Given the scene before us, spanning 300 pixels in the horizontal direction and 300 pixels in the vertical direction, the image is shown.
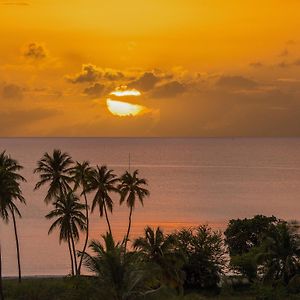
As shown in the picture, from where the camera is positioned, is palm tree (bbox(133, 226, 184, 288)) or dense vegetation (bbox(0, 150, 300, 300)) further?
palm tree (bbox(133, 226, 184, 288))

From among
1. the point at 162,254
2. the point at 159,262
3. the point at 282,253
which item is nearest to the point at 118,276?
the point at 159,262

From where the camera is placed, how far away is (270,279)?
178 ft

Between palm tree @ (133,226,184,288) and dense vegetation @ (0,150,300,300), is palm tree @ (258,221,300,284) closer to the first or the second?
dense vegetation @ (0,150,300,300)

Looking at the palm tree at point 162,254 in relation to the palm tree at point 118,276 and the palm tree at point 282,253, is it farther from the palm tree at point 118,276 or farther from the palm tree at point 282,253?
the palm tree at point 118,276

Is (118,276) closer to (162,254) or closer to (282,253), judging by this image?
(162,254)

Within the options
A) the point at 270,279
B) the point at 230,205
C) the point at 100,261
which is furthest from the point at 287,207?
the point at 100,261

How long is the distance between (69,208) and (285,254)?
994 inches

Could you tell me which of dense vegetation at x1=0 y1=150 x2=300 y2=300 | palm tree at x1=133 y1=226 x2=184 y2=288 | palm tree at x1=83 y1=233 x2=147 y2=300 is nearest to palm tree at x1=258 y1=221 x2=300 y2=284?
dense vegetation at x1=0 y1=150 x2=300 y2=300

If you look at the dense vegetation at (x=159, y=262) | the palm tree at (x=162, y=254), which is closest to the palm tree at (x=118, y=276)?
the dense vegetation at (x=159, y=262)

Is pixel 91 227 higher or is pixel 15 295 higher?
pixel 91 227

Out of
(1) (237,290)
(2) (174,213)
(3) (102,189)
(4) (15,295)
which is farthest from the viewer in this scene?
(2) (174,213)

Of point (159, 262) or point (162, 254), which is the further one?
point (162, 254)

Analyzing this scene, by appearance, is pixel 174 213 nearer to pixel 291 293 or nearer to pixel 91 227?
pixel 91 227

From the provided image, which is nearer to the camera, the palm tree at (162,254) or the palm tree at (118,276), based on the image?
the palm tree at (118,276)
